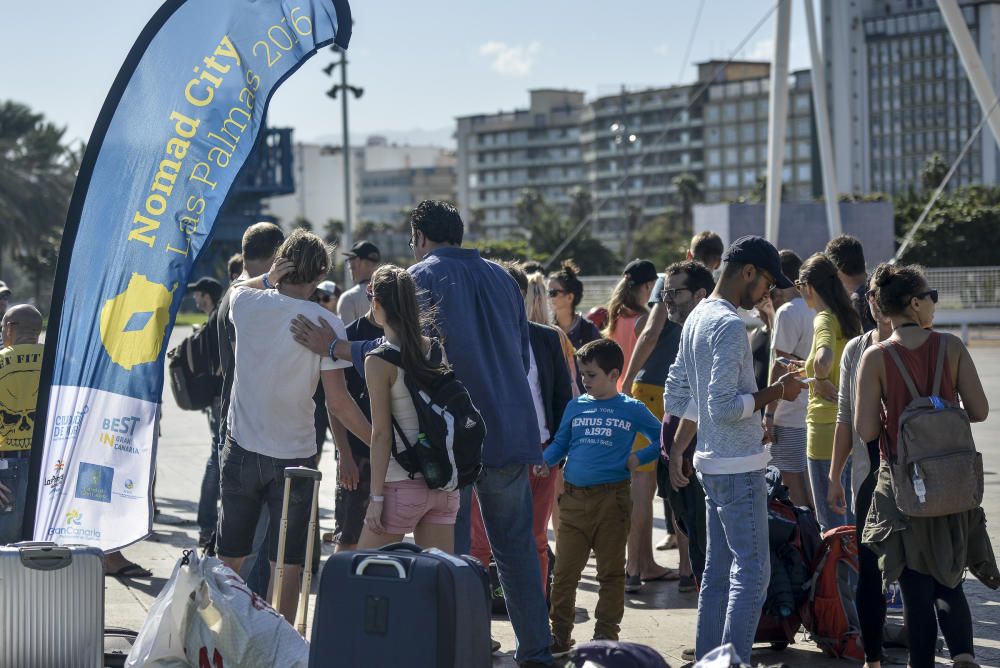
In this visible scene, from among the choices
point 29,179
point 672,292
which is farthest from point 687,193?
point 672,292

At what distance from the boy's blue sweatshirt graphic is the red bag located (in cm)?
89

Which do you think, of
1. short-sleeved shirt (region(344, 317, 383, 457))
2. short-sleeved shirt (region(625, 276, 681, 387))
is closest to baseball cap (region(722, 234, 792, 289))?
short-sleeved shirt (region(344, 317, 383, 457))

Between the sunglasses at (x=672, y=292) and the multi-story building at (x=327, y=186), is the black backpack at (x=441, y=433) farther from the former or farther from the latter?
the multi-story building at (x=327, y=186)

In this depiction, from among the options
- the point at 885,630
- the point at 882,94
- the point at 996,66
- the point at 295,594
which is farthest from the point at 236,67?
the point at 882,94

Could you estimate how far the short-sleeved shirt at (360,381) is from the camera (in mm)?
6117

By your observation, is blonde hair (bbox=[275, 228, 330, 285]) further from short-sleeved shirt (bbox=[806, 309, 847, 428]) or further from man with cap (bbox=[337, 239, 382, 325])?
man with cap (bbox=[337, 239, 382, 325])

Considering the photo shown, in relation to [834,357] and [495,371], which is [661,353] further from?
[495,371]

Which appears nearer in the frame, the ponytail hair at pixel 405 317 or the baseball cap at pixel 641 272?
the ponytail hair at pixel 405 317

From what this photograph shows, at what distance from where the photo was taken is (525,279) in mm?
6754

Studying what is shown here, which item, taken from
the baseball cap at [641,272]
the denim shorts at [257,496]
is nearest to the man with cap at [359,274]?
the baseball cap at [641,272]

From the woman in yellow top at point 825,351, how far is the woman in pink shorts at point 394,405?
7.20 feet

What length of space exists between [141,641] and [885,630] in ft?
10.6

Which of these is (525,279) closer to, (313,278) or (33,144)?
(313,278)

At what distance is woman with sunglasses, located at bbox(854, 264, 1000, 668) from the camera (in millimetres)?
4668
